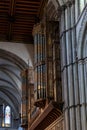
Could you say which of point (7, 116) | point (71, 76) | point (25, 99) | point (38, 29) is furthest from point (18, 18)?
point (7, 116)

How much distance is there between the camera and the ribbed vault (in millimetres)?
24172

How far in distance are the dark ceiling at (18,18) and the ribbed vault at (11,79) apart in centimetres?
124

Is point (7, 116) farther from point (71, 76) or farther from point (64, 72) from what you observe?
point (71, 76)

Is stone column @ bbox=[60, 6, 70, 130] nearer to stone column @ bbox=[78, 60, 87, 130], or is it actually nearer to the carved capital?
stone column @ bbox=[78, 60, 87, 130]

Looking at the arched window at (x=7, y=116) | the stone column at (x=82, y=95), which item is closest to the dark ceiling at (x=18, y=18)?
the stone column at (x=82, y=95)

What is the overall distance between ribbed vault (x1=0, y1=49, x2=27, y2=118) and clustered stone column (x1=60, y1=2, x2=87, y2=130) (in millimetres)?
9061

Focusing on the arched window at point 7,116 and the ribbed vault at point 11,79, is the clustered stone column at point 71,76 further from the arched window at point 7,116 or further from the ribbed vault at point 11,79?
the arched window at point 7,116

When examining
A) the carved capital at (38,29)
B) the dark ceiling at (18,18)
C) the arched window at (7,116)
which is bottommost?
the carved capital at (38,29)

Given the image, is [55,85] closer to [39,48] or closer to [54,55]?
[54,55]

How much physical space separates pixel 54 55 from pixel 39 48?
1.92 metres

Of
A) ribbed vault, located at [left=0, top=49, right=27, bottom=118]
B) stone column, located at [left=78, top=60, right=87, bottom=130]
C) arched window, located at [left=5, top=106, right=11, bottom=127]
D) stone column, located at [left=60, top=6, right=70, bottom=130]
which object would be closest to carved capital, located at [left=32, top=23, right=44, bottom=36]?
stone column, located at [left=60, top=6, right=70, bottom=130]

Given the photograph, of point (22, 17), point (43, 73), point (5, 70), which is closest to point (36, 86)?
point (43, 73)

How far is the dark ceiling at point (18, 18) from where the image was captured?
793 inches

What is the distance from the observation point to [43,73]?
17.1 meters
